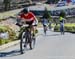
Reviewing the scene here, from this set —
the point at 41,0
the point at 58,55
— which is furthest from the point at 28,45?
the point at 41,0

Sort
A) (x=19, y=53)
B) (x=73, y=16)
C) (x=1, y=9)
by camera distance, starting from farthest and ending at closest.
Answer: (x=1, y=9) < (x=73, y=16) < (x=19, y=53)

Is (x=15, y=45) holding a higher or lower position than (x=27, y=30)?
lower

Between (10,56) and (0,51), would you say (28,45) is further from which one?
(10,56)

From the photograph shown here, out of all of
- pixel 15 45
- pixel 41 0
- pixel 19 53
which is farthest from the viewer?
pixel 41 0

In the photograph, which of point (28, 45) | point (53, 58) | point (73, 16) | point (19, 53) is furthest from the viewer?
point (73, 16)

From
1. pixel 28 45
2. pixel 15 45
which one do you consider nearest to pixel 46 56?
pixel 28 45

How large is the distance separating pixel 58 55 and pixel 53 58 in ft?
2.61

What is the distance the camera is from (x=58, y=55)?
1366 centimetres

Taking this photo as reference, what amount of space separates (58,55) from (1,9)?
64013 mm

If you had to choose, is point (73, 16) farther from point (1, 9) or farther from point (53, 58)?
point (53, 58)

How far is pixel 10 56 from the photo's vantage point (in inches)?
521

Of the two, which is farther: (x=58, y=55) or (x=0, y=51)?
(x=0, y=51)

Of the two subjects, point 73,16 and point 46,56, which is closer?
point 46,56

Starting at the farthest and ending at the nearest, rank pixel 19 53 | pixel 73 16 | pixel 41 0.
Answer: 1. pixel 41 0
2. pixel 73 16
3. pixel 19 53
